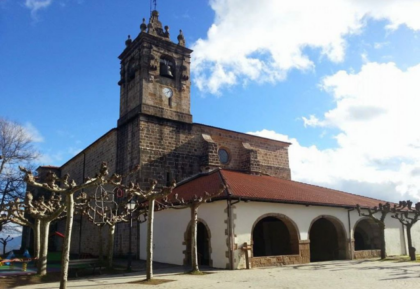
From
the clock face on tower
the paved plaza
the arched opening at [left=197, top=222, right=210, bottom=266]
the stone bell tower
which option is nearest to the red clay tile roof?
the arched opening at [left=197, top=222, right=210, bottom=266]

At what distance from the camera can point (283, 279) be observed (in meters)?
11.4

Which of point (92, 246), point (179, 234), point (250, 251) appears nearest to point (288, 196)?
point (250, 251)

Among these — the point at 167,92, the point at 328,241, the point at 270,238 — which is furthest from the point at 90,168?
the point at 328,241

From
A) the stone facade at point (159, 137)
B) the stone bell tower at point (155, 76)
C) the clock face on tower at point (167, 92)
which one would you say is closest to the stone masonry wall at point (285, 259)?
the stone facade at point (159, 137)

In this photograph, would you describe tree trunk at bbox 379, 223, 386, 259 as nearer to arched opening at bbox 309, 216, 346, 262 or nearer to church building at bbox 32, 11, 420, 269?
church building at bbox 32, 11, 420, 269

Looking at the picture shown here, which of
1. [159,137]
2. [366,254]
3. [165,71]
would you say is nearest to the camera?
[366,254]

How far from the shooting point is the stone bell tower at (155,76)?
77.3ft

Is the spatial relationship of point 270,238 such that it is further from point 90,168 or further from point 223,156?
point 90,168

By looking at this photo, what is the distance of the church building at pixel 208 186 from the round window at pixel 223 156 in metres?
0.07

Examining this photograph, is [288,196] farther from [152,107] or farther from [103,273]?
[152,107]

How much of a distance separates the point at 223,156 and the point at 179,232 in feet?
28.3

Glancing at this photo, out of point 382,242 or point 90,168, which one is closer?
point 382,242

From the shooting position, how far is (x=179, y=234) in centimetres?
1719

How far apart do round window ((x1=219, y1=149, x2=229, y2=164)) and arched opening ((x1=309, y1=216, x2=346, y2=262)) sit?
23.3 feet
